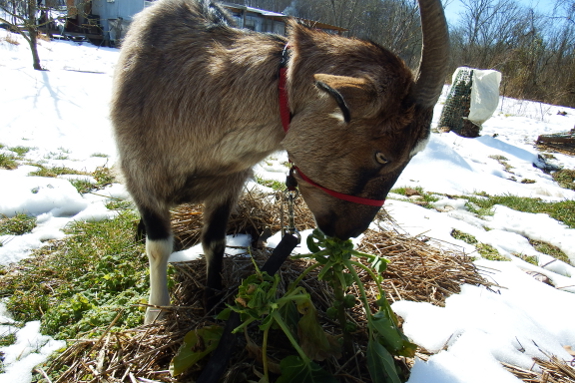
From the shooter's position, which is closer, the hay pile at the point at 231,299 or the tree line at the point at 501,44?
the hay pile at the point at 231,299

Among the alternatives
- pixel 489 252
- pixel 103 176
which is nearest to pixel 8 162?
pixel 103 176

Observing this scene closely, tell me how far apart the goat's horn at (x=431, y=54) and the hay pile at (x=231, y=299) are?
3.94ft

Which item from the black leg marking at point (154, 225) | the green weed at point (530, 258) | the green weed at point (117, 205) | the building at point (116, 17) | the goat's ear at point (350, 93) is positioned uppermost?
the building at point (116, 17)

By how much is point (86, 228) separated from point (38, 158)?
2.52 meters

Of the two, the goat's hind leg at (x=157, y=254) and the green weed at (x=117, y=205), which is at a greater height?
the goat's hind leg at (x=157, y=254)

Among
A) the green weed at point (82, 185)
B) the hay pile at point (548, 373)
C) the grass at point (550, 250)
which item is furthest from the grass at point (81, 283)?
the grass at point (550, 250)

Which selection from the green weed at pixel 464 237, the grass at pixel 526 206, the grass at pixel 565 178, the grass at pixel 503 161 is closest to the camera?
the green weed at pixel 464 237

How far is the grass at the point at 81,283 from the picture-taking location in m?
2.26

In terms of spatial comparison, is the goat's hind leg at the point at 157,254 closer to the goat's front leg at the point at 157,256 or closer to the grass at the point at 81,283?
the goat's front leg at the point at 157,256

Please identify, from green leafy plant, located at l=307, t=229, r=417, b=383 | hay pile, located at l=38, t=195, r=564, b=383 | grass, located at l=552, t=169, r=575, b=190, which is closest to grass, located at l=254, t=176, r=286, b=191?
hay pile, located at l=38, t=195, r=564, b=383

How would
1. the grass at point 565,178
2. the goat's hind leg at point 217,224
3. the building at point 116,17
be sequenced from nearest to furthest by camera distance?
the goat's hind leg at point 217,224, the grass at point 565,178, the building at point 116,17

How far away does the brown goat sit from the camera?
1.74 meters

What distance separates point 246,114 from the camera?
1.97 metres

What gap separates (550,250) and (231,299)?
10.5ft
